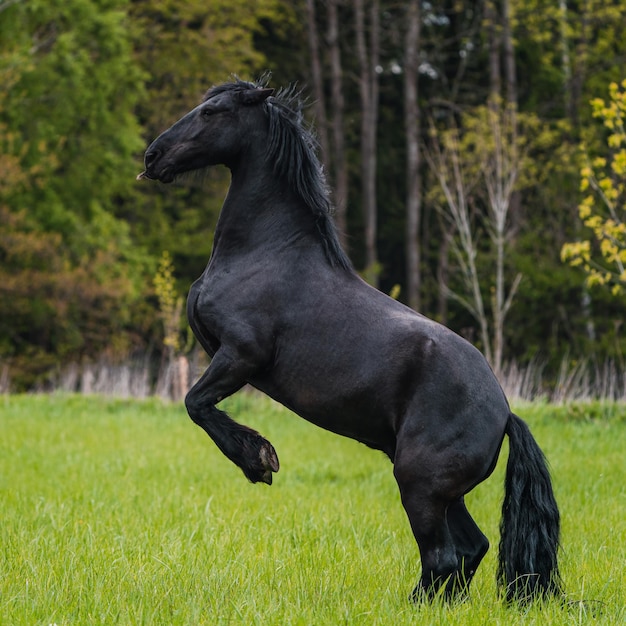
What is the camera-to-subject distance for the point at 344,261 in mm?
4387

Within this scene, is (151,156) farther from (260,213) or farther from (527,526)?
(527,526)

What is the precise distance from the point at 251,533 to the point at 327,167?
2403 centimetres

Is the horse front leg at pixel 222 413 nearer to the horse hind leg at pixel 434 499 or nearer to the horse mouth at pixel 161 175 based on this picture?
the horse hind leg at pixel 434 499

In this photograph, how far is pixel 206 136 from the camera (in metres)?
4.32

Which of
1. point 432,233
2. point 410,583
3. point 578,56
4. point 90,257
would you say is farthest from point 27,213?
point 410,583

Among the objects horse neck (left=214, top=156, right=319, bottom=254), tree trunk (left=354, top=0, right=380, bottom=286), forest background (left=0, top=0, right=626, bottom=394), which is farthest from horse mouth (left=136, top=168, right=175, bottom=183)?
Result: tree trunk (left=354, top=0, right=380, bottom=286)

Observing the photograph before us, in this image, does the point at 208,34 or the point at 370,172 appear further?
the point at 208,34

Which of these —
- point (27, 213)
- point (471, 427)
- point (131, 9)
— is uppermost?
point (131, 9)

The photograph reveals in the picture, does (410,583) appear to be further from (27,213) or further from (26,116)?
(26,116)

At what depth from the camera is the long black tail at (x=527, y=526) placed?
4.30m

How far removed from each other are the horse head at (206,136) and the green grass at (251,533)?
1.98 m

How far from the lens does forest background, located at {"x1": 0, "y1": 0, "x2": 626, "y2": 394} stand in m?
25.2

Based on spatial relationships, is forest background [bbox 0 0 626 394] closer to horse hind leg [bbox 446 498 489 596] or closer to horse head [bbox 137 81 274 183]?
horse hind leg [bbox 446 498 489 596]

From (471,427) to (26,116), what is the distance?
25.4 meters
